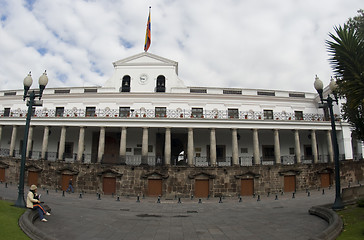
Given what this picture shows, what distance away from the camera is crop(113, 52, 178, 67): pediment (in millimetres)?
31156

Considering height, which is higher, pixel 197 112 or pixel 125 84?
pixel 125 84

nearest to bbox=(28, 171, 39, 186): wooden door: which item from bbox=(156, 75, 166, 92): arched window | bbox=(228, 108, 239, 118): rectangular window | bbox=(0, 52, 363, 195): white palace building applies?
bbox=(0, 52, 363, 195): white palace building

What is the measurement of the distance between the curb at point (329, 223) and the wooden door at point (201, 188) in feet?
39.0

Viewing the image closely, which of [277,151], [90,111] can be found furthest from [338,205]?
[90,111]

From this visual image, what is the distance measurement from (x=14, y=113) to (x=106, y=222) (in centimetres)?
2963

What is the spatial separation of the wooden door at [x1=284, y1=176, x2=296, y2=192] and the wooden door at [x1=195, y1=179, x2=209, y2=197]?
911 cm

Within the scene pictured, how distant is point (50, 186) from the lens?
2478 centimetres

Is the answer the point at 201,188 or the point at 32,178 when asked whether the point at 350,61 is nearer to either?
the point at 201,188

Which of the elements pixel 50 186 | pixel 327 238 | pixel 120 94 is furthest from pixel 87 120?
pixel 327 238

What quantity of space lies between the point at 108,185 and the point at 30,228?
16.2 meters

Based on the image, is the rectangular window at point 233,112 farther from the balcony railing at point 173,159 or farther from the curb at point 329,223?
the curb at point 329,223

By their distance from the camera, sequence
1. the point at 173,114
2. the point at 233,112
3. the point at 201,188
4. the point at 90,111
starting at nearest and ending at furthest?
1. the point at 201,188
2. the point at 173,114
3. the point at 233,112
4. the point at 90,111

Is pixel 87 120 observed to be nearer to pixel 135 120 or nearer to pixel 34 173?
pixel 135 120

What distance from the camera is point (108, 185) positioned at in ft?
77.8
